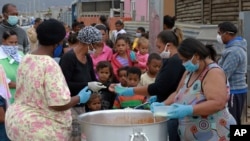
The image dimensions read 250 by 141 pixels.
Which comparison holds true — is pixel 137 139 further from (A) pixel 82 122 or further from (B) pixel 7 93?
(B) pixel 7 93

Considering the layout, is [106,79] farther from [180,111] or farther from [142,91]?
[180,111]

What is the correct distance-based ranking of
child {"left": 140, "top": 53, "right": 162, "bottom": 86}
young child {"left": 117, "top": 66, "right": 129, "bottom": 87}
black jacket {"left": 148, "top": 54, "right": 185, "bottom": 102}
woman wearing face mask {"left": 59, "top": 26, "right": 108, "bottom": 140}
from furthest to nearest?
young child {"left": 117, "top": 66, "right": 129, "bottom": 87} < child {"left": 140, "top": 53, "right": 162, "bottom": 86} < woman wearing face mask {"left": 59, "top": 26, "right": 108, "bottom": 140} < black jacket {"left": 148, "top": 54, "right": 185, "bottom": 102}

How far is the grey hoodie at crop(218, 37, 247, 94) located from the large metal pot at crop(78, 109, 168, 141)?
8.21 feet

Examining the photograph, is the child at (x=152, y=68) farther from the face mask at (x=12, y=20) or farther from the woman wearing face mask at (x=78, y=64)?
the face mask at (x=12, y=20)

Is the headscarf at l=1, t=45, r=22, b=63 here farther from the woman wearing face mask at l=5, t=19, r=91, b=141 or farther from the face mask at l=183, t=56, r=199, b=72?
the face mask at l=183, t=56, r=199, b=72

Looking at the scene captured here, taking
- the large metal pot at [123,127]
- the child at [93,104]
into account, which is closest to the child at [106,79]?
the child at [93,104]

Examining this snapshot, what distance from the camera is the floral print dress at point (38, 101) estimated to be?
124 inches

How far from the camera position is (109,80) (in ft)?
17.7

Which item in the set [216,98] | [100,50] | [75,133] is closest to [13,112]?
[75,133]

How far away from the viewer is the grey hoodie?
18.9 ft

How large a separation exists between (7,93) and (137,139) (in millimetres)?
1428

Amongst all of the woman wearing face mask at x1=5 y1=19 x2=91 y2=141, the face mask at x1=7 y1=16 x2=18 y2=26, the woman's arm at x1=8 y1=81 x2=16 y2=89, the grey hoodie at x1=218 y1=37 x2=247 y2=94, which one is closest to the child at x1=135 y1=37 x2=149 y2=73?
the grey hoodie at x1=218 y1=37 x2=247 y2=94

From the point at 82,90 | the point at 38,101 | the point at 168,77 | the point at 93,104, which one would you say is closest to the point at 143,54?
the point at 93,104

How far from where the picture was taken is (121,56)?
645 cm
